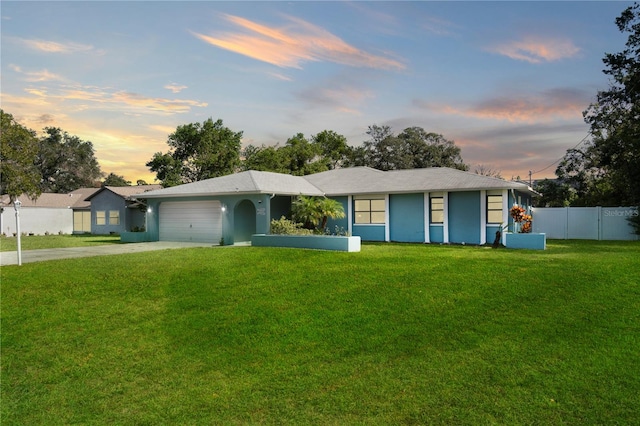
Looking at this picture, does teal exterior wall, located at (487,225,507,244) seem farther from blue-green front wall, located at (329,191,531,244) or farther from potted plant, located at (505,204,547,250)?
potted plant, located at (505,204,547,250)

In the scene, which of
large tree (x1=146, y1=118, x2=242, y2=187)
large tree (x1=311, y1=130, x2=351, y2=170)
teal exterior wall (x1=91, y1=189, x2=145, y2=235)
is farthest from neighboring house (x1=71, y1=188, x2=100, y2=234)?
large tree (x1=311, y1=130, x2=351, y2=170)

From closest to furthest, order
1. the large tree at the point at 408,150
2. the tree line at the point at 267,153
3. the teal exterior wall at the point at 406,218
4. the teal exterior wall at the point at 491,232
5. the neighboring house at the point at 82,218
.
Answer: the teal exterior wall at the point at 491,232 → the teal exterior wall at the point at 406,218 → the tree line at the point at 267,153 → the neighboring house at the point at 82,218 → the large tree at the point at 408,150

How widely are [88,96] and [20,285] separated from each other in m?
9.98

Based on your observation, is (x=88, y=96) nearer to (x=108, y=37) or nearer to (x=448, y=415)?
(x=108, y=37)

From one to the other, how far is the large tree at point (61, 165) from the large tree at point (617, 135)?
61269 millimetres

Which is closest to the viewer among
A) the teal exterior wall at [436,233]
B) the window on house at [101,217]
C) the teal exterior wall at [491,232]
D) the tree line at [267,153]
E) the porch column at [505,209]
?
the porch column at [505,209]

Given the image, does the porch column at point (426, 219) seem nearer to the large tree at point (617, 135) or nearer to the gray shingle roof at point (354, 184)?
the gray shingle roof at point (354, 184)

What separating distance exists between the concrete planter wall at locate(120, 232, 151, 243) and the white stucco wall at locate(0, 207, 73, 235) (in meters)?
17.9

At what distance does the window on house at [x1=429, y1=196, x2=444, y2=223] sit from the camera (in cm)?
2212

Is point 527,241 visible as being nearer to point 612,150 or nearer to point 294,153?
point 612,150

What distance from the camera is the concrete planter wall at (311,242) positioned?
676 inches

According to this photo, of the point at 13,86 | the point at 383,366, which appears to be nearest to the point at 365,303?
the point at 383,366

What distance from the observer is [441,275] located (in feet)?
38.8

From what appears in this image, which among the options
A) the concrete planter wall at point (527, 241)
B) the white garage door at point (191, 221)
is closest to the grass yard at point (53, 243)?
the white garage door at point (191, 221)
